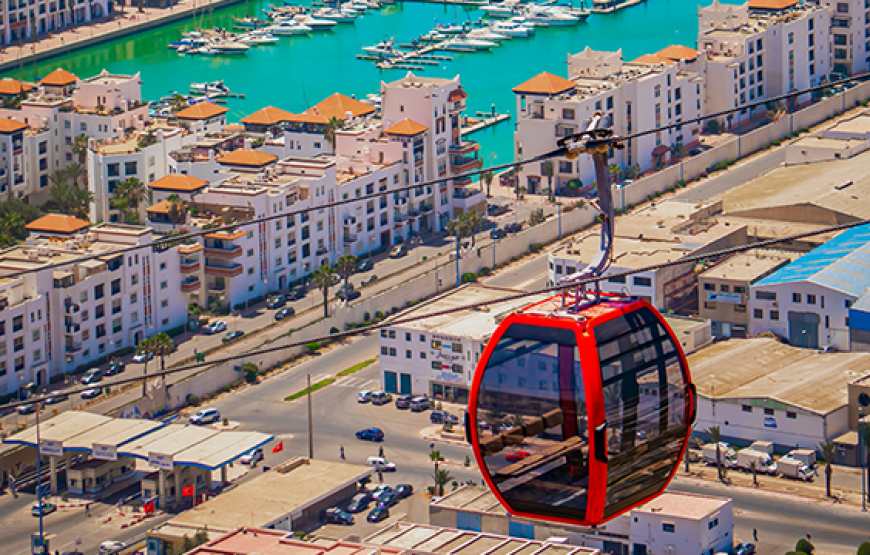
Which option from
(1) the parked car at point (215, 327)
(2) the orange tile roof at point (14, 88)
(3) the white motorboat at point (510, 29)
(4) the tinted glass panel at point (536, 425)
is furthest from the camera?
(3) the white motorboat at point (510, 29)

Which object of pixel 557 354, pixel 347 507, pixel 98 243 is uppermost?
pixel 557 354

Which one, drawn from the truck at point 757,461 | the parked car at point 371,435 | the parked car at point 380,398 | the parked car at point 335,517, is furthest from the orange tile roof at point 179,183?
the truck at point 757,461

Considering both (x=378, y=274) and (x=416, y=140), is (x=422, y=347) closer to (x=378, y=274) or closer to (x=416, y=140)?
(x=378, y=274)

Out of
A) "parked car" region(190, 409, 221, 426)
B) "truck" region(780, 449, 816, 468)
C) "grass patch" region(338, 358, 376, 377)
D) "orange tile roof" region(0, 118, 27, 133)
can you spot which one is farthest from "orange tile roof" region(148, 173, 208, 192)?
"truck" region(780, 449, 816, 468)

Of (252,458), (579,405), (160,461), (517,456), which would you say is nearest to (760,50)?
(252,458)

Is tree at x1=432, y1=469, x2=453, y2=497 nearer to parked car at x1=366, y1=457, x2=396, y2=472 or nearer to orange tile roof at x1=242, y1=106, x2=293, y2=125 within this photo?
parked car at x1=366, y1=457, x2=396, y2=472

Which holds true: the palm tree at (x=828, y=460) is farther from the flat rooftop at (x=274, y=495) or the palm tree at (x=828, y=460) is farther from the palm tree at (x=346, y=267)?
the palm tree at (x=346, y=267)

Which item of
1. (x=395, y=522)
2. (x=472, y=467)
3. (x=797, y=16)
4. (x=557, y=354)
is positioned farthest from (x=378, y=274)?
(x=557, y=354)
